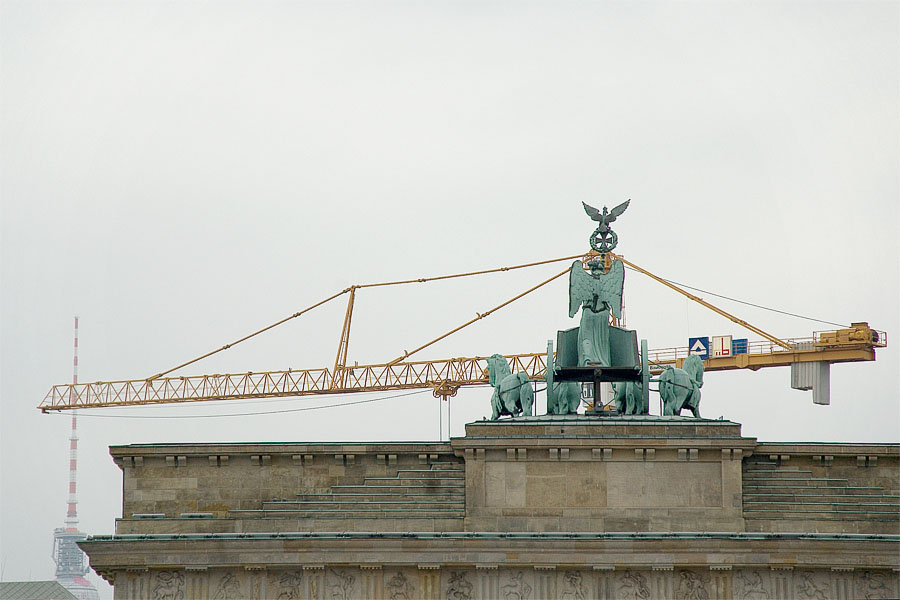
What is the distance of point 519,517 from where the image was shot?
76.6 meters

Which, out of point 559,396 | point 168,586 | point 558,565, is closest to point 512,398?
point 559,396

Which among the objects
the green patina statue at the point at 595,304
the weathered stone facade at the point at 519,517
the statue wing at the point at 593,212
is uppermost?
the statue wing at the point at 593,212

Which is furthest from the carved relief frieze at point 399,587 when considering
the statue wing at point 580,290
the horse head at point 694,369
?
the horse head at point 694,369

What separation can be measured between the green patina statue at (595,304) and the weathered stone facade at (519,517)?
3383 millimetres

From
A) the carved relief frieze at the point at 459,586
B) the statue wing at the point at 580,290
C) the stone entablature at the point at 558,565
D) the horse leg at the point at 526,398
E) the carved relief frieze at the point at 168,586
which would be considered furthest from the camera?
the statue wing at the point at 580,290

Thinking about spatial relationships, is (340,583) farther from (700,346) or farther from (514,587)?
(700,346)

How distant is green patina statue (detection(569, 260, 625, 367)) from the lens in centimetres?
7900

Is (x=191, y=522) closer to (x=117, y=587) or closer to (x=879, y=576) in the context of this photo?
(x=117, y=587)

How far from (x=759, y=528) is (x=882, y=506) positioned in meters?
5.38

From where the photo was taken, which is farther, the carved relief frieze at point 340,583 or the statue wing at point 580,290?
the statue wing at point 580,290

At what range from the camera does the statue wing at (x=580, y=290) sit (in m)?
79.8

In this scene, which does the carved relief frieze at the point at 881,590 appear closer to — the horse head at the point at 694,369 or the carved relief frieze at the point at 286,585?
the horse head at the point at 694,369

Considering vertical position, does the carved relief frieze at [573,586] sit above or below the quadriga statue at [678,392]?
below

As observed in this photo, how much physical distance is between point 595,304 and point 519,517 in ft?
33.2
